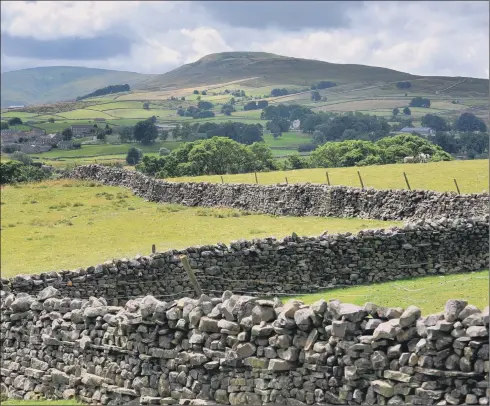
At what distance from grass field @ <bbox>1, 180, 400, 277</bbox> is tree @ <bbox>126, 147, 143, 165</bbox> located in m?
31.7

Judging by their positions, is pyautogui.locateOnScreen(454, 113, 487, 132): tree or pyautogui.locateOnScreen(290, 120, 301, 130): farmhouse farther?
pyautogui.locateOnScreen(290, 120, 301, 130): farmhouse

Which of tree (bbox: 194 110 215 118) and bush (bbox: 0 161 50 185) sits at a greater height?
tree (bbox: 194 110 215 118)

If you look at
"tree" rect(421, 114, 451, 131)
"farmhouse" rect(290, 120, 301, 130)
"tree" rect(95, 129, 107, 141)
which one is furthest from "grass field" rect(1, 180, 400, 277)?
"farmhouse" rect(290, 120, 301, 130)

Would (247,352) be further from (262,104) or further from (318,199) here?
(262,104)

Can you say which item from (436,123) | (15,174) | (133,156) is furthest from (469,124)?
(15,174)

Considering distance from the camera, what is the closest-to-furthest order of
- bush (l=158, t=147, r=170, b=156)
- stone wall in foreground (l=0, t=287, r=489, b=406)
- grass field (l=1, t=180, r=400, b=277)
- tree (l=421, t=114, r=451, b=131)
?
1. stone wall in foreground (l=0, t=287, r=489, b=406)
2. grass field (l=1, t=180, r=400, b=277)
3. bush (l=158, t=147, r=170, b=156)
4. tree (l=421, t=114, r=451, b=131)

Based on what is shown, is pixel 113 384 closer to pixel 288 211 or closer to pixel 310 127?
pixel 288 211

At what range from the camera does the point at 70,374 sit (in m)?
15.2

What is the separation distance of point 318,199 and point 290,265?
756 inches

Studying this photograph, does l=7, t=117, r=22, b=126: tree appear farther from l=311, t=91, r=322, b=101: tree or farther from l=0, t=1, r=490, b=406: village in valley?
l=311, t=91, r=322, b=101: tree

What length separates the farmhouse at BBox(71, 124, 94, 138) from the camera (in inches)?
4303

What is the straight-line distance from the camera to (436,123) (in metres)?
110

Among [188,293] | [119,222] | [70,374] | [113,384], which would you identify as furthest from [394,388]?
[119,222]

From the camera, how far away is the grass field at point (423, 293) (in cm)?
1884
